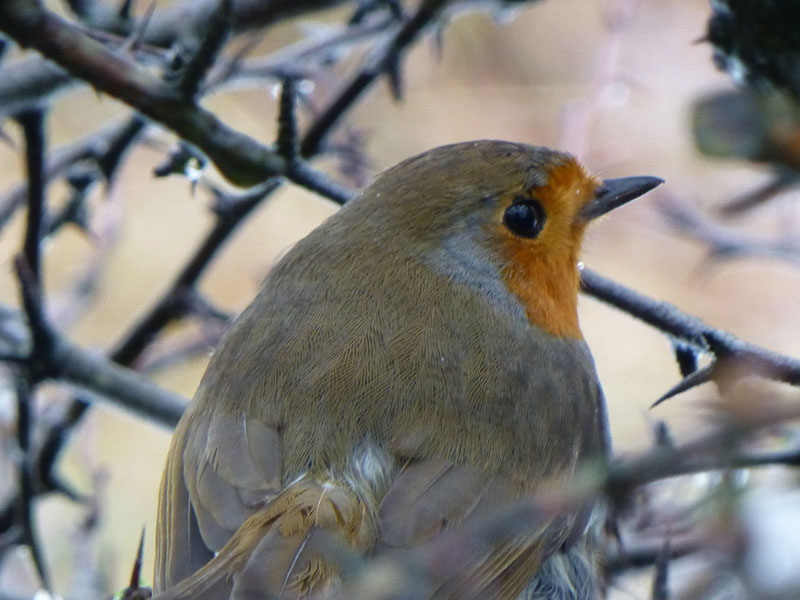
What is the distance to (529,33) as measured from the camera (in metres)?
5.59

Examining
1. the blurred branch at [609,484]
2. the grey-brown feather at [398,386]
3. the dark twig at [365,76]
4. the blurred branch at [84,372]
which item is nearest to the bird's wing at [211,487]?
the grey-brown feather at [398,386]

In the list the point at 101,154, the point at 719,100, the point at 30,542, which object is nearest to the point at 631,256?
the point at 101,154

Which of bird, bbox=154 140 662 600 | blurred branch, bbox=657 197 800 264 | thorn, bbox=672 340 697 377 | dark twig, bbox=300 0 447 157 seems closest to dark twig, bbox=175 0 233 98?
dark twig, bbox=300 0 447 157

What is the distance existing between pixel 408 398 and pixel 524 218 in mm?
611

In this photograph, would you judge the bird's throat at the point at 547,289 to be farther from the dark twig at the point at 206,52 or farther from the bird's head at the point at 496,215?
the dark twig at the point at 206,52

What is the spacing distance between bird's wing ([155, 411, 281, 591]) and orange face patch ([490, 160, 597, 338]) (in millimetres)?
661

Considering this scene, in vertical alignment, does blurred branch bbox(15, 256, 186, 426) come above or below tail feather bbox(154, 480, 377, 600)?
below

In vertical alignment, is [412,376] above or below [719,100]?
below

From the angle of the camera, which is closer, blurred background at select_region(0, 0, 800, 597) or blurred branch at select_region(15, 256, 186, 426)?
blurred branch at select_region(15, 256, 186, 426)

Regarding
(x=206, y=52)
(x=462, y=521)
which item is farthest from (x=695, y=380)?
(x=206, y=52)

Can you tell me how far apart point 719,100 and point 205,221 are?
4650 mm

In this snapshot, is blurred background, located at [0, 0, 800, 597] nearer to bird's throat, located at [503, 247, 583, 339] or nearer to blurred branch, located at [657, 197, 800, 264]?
blurred branch, located at [657, 197, 800, 264]

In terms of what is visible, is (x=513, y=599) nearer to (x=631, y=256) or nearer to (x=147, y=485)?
(x=147, y=485)

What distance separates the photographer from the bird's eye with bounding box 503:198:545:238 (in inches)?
91.4
